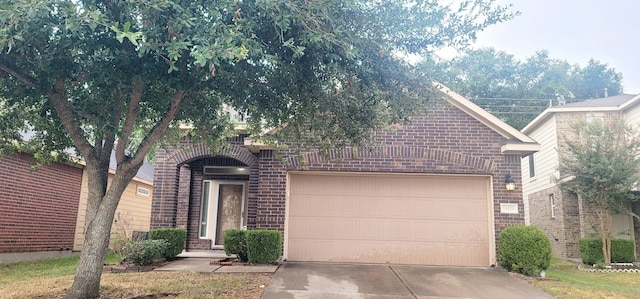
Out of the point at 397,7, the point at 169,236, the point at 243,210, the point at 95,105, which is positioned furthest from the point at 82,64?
the point at 243,210

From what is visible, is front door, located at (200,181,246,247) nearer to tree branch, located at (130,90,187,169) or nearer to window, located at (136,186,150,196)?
window, located at (136,186,150,196)

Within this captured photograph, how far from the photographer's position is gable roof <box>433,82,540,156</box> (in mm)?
10578

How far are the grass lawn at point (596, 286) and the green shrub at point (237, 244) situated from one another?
593 cm

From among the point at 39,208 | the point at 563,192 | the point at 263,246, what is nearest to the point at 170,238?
the point at 263,246

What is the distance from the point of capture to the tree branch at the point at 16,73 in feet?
18.1

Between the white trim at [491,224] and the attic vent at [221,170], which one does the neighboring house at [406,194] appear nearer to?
the white trim at [491,224]

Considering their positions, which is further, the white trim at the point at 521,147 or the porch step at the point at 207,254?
the porch step at the point at 207,254

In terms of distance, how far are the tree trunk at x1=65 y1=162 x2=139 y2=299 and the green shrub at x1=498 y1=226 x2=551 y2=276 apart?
7640 millimetres

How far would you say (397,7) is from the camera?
605 cm

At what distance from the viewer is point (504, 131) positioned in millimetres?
10898

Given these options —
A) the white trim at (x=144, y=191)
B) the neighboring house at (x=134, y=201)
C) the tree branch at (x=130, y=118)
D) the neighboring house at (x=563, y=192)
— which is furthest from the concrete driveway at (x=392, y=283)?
the white trim at (x=144, y=191)

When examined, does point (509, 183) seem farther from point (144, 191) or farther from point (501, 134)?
point (144, 191)

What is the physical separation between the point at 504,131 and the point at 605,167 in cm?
379

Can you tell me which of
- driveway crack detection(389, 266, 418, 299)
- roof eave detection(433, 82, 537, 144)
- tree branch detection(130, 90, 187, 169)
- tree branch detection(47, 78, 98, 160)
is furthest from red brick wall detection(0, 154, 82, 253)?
roof eave detection(433, 82, 537, 144)
